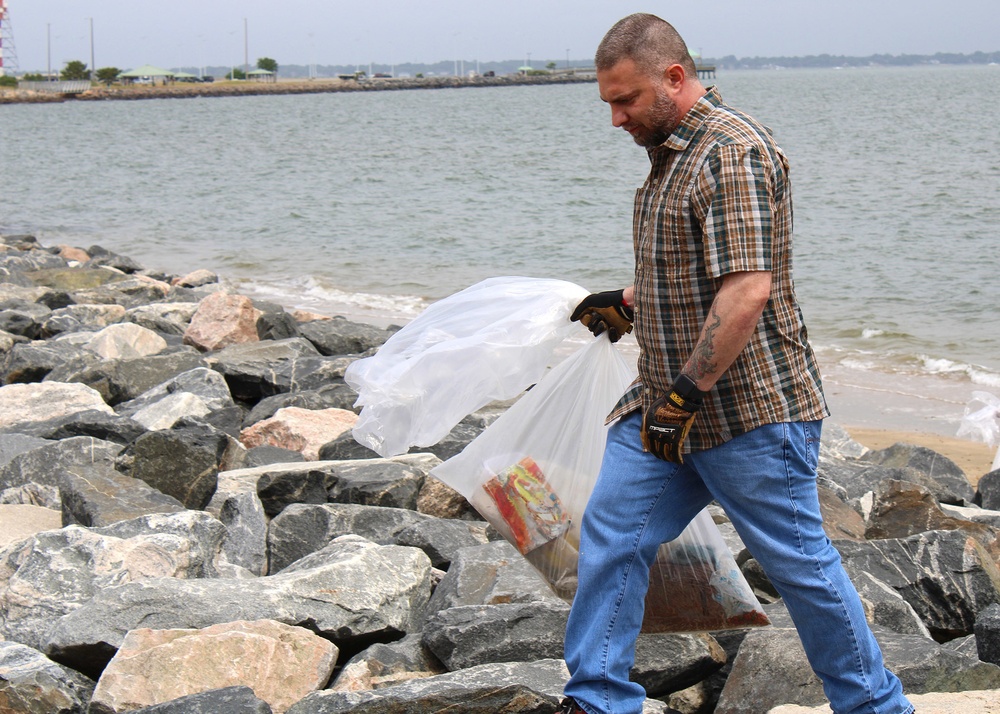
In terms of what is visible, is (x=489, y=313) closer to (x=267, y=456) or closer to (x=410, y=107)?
(x=267, y=456)

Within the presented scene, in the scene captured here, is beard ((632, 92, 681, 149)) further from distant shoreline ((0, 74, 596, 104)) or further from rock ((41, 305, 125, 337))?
distant shoreline ((0, 74, 596, 104))

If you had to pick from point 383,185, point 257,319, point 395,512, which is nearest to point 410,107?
point 383,185

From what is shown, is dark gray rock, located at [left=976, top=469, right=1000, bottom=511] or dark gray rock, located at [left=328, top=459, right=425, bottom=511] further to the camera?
dark gray rock, located at [left=976, top=469, right=1000, bottom=511]

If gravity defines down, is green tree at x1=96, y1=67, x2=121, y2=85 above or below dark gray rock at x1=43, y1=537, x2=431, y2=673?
above

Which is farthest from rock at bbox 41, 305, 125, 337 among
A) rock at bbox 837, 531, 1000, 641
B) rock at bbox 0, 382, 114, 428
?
rock at bbox 837, 531, 1000, 641

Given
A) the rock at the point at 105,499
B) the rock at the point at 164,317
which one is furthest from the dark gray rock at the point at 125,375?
the rock at the point at 105,499

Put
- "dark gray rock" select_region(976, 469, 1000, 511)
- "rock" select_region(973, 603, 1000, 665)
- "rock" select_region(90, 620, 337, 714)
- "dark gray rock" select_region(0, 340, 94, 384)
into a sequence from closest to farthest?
1. "rock" select_region(90, 620, 337, 714)
2. "rock" select_region(973, 603, 1000, 665)
3. "dark gray rock" select_region(976, 469, 1000, 511)
4. "dark gray rock" select_region(0, 340, 94, 384)

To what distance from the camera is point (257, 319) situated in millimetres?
8336

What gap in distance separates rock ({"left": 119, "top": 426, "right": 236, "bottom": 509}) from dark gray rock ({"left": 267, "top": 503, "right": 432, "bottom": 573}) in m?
0.50

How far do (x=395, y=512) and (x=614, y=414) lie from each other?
5.83 feet

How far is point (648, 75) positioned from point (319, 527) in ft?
7.63

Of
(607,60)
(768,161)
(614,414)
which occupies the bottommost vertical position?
(614,414)

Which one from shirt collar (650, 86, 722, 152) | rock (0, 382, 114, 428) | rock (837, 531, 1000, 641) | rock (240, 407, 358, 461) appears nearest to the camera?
shirt collar (650, 86, 722, 152)

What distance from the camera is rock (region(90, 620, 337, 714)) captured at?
8.86 ft
